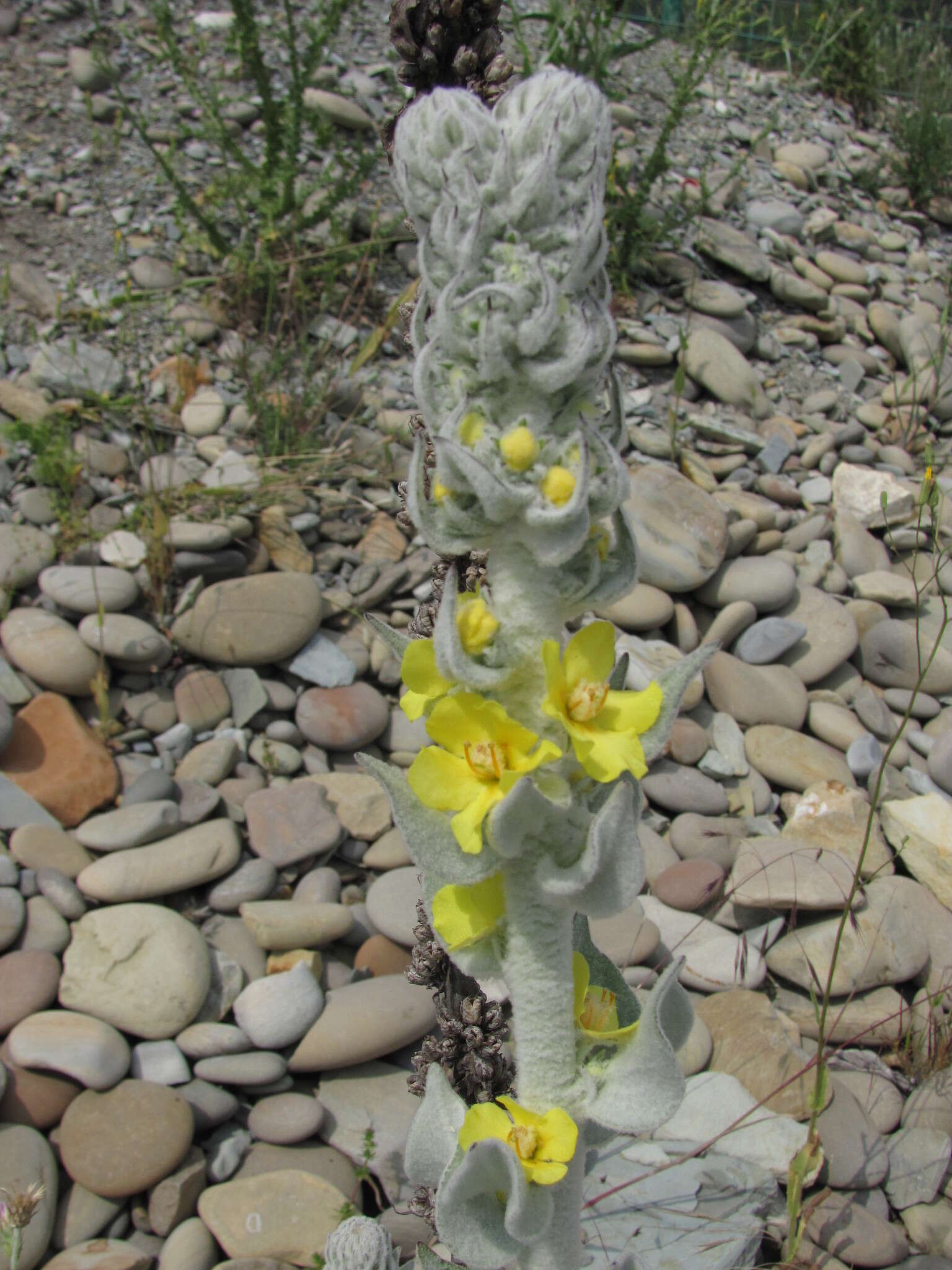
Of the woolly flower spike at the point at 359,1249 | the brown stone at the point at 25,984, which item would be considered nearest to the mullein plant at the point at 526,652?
the woolly flower spike at the point at 359,1249

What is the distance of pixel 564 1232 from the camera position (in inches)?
59.3

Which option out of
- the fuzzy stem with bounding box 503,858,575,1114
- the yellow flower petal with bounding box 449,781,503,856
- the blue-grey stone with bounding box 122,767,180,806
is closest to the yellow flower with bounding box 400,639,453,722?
the yellow flower petal with bounding box 449,781,503,856

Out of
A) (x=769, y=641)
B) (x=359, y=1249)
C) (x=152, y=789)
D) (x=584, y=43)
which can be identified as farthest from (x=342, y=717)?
(x=584, y=43)

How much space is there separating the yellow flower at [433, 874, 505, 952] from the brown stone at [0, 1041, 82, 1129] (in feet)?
6.83

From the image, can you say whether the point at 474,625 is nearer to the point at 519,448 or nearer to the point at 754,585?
the point at 519,448

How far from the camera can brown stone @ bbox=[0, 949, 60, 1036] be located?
3029mm

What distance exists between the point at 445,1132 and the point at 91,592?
308 cm

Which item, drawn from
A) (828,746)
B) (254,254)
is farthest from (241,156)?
(828,746)

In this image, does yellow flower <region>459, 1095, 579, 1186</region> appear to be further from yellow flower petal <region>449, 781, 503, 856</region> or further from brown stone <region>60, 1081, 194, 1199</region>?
brown stone <region>60, 1081, 194, 1199</region>

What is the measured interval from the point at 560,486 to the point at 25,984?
2658 mm

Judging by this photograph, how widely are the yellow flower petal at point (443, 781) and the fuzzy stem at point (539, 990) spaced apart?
125 mm

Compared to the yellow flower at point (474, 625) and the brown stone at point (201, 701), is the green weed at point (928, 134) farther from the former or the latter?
the yellow flower at point (474, 625)

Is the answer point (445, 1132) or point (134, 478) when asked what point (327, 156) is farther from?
point (445, 1132)

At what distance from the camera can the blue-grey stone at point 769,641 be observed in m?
4.55
